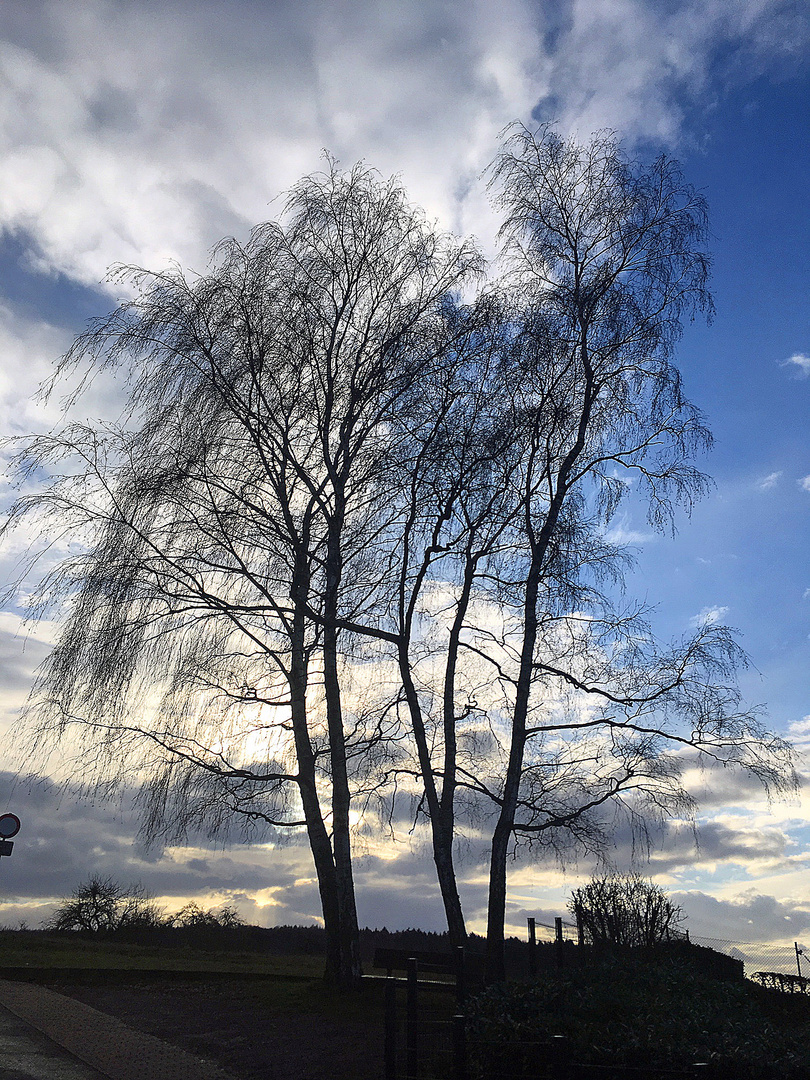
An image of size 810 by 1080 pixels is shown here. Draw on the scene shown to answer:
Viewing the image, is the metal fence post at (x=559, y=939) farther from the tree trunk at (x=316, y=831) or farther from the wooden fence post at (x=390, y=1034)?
the wooden fence post at (x=390, y=1034)

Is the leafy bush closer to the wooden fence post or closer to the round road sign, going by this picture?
the wooden fence post

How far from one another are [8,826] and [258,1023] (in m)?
9.43

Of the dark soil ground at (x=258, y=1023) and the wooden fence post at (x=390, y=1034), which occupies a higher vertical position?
the wooden fence post at (x=390, y=1034)

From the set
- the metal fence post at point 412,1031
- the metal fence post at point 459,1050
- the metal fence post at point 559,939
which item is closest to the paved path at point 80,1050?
the metal fence post at point 412,1031

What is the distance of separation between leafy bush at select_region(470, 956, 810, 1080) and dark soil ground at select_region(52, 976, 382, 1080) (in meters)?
1.40

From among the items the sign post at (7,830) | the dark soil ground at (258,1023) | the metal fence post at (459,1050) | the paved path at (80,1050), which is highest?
the sign post at (7,830)

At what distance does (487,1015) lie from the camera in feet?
26.7

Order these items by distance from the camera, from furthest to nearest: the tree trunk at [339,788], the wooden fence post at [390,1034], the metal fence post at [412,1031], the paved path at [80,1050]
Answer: the tree trunk at [339,788] < the paved path at [80,1050] < the metal fence post at [412,1031] < the wooden fence post at [390,1034]

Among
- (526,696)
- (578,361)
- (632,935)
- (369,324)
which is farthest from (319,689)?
(632,935)

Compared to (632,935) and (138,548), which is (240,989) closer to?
(138,548)

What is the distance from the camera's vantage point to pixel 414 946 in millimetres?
18906

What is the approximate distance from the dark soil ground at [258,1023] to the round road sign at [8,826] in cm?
497

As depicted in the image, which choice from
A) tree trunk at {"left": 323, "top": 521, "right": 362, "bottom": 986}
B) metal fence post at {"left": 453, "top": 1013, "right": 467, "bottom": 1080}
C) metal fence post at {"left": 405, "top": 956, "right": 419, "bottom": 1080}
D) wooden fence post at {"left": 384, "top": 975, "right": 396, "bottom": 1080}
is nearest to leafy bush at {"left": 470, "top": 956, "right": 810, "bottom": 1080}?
metal fence post at {"left": 453, "top": 1013, "right": 467, "bottom": 1080}

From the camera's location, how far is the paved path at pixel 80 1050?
26.6ft
